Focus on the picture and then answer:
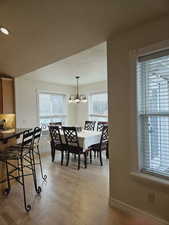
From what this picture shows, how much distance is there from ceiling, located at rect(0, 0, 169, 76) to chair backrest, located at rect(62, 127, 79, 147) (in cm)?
171

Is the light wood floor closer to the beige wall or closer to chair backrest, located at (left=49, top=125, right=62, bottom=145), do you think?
the beige wall

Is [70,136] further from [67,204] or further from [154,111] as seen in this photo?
[154,111]

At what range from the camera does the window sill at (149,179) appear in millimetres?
1929

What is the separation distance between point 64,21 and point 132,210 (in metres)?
2.62

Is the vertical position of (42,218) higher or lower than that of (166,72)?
lower

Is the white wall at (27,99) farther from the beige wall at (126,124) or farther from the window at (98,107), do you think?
the beige wall at (126,124)

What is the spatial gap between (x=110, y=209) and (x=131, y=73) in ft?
6.13

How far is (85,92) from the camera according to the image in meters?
6.64

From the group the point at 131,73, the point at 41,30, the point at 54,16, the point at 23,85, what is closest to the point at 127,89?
the point at 131,73

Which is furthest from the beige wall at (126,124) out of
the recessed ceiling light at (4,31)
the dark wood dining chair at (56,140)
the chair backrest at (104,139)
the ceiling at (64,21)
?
the dark wood dining chair at (56,140)

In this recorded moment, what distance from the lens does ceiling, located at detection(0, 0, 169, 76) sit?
183cm

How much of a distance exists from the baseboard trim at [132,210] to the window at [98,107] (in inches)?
150

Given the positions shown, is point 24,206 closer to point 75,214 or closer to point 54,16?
point 75,214

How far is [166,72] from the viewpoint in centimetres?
195
